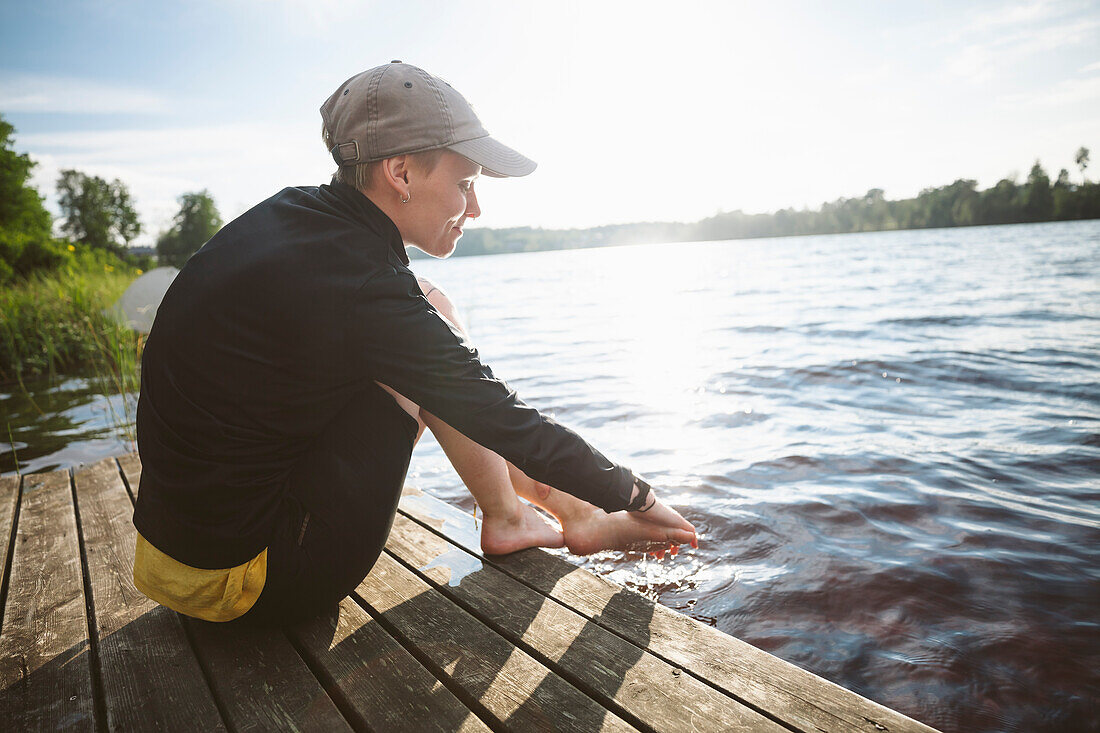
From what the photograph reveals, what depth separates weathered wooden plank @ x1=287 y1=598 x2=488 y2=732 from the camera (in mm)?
1235

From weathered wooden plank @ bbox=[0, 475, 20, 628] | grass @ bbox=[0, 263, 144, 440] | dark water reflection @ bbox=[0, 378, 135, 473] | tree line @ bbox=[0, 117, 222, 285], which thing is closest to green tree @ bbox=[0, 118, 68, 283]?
tree line @ bbox=[0, 117, 222, 285]

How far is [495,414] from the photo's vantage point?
141cm

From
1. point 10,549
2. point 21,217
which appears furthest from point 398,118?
point 21,217

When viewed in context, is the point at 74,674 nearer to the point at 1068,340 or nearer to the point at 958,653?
the point at 958,653

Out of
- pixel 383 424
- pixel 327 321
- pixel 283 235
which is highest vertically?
pixel 283 235

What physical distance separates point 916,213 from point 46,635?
66.5 meters

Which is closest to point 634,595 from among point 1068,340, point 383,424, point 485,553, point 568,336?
point 485,553

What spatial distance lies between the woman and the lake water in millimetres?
1130

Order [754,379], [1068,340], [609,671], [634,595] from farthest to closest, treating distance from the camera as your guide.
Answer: [1068,340] → [754,379] → [634,595] → [609,671]

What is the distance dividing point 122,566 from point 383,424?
4.06 feet

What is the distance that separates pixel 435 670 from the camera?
1.40m

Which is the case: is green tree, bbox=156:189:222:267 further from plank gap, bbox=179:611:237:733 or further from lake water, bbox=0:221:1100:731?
plank gap, bbox=179:611:237:733

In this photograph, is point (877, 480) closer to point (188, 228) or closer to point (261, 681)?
point (261, 681)

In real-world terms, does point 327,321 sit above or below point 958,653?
above
